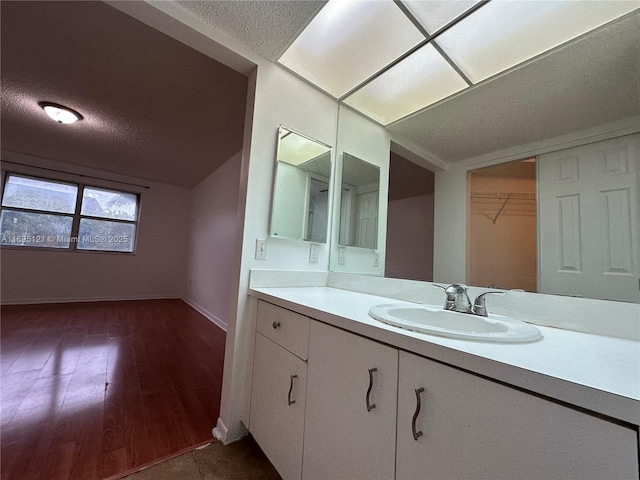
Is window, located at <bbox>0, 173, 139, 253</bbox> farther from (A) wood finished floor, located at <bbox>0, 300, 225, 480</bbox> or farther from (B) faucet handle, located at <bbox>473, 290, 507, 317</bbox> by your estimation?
(B) faucet handle, located at <bbox>473, 290, 507, 317</bbox>

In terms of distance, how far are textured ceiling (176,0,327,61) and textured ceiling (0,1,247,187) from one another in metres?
0.72

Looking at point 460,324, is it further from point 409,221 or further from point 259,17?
point 259,17

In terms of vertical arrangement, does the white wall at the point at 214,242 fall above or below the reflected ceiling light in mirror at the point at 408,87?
below

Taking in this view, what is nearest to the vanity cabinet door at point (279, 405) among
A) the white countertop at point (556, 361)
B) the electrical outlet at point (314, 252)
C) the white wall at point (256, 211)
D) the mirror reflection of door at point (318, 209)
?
the white wall at point (256, 211)

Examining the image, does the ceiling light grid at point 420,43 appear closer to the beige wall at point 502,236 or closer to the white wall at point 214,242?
the beige wall at point 502,236

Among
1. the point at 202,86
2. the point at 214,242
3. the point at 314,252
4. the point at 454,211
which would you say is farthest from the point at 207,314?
the point at 454,211

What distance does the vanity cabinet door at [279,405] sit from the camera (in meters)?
0.97

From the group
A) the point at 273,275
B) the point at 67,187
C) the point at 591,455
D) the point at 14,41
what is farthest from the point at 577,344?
the point at 67,187

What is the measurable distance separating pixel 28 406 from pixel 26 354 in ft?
3.49

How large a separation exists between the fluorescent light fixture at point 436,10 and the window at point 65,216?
547 cm

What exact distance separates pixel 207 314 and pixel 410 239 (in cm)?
352

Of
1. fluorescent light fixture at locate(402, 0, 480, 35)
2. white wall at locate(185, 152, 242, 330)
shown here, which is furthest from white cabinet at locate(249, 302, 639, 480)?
white wall at locate(185, 152, 242, 330)

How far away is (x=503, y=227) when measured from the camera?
107 centimetres

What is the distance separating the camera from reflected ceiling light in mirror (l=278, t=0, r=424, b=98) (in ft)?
4.16
